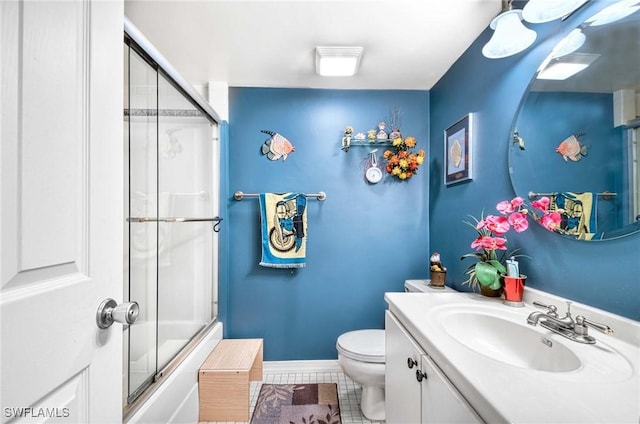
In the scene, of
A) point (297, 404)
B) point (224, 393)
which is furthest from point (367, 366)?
point (224, 393)

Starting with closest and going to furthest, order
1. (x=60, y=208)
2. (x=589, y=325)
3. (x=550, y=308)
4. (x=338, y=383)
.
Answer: (x=60, y=208) < (x=589, y=325) < (x=550, y=308) < (x=338, y=383)

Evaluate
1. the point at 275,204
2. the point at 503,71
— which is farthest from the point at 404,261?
the point at 503,71

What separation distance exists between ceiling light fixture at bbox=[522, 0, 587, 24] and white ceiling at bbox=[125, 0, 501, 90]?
407 millimetres

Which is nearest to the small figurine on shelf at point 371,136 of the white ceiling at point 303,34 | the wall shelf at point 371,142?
the wall shelf at point 371,142

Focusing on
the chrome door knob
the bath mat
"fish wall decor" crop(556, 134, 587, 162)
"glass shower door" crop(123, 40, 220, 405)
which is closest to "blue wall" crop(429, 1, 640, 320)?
"fish wall decor" crop(556, 134, 587, 162)

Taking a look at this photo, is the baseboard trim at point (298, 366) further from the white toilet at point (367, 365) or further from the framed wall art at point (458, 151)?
the framed wall art at point (458, 151)

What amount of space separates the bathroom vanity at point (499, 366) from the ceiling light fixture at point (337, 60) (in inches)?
54.3

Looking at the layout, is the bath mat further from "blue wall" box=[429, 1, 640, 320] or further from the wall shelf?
the wall shelf

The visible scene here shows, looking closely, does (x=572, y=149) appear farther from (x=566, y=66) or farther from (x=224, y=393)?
(x=224, y=393)

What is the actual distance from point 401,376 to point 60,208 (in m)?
1.15

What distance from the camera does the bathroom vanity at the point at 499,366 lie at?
0.48 meters

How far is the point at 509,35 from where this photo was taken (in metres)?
0.99

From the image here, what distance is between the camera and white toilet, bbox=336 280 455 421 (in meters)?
1.34

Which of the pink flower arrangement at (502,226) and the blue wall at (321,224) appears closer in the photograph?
the pink flower arrangement at (502,226)
